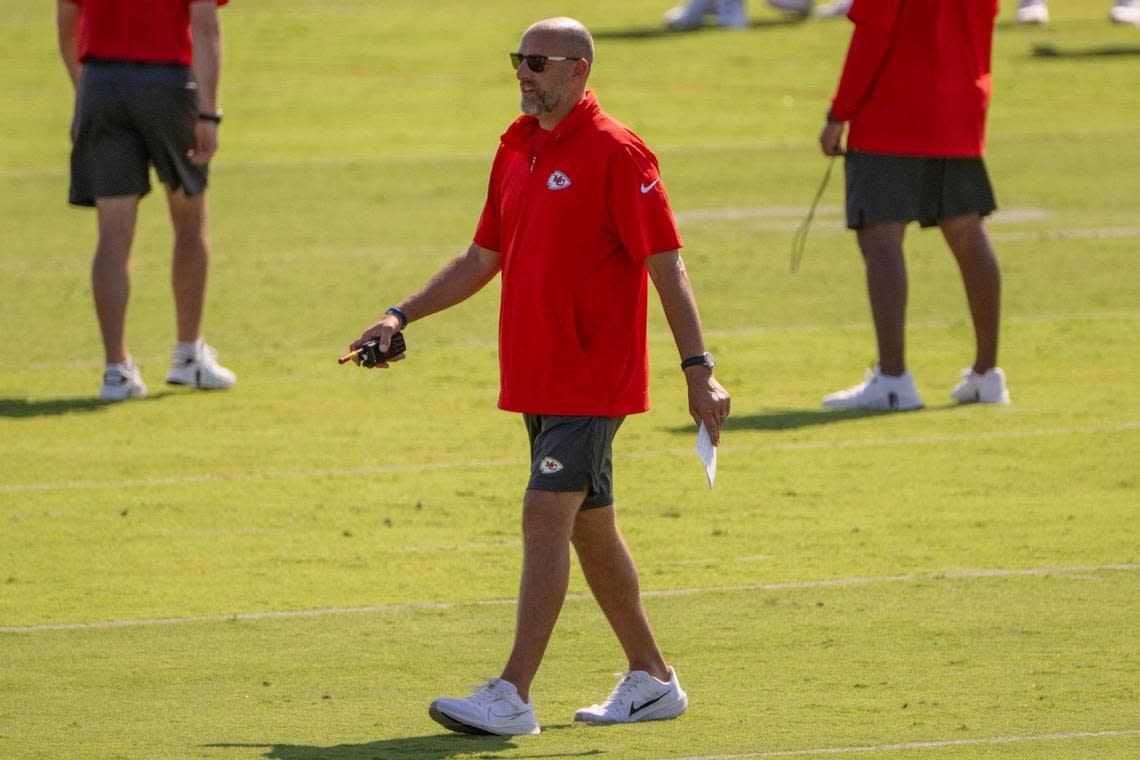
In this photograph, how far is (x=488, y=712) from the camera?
6191 millimetres

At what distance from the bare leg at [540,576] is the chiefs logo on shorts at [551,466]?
6 cm

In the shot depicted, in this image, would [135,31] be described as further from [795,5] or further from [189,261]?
[795,5]

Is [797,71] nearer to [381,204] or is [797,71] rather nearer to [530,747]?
[381,204]

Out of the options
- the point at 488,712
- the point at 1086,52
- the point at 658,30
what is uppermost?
the point at 488,712

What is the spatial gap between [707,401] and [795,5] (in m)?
29.0

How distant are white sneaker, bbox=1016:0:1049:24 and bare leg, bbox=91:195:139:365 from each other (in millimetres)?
23603

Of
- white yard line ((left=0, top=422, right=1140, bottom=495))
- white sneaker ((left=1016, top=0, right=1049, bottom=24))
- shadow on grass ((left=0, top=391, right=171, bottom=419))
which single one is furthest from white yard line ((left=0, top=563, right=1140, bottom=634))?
white sneaker ((left=1016, top=0, right=1049, bottom=24))

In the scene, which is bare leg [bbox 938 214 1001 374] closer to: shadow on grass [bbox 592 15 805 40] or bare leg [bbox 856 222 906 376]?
bare leg [bbox 856 222 906 376]

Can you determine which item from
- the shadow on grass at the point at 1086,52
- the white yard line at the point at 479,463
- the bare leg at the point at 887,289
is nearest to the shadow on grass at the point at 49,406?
the white yard line at the point at 479,463

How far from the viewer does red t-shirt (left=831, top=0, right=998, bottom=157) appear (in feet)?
36.4

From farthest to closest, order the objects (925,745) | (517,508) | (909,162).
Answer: (909,162) < (517,508) < (925,745)

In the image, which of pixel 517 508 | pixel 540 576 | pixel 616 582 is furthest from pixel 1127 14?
pixel 540 576

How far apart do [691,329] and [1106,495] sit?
3.56m

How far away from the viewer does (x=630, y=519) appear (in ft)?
29.8
